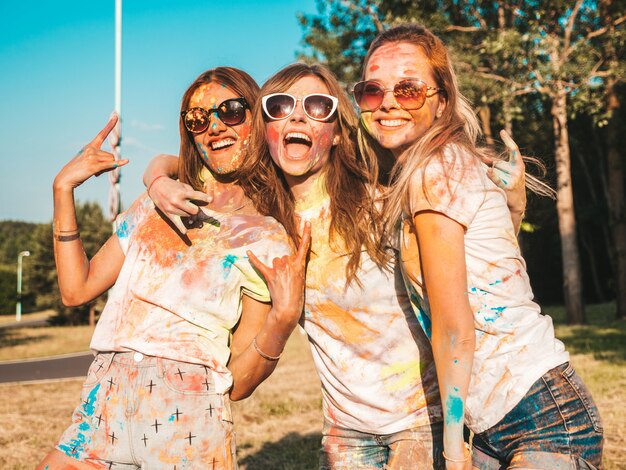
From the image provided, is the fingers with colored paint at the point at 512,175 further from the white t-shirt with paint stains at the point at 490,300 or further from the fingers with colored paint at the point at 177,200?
the fingers with colored paint at the point at 177,200

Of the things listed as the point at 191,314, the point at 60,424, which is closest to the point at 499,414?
the point at 191,314

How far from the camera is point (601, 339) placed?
13.1 metres

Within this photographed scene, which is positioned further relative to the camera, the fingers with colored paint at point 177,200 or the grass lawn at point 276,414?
the grass lawn at point 276,414

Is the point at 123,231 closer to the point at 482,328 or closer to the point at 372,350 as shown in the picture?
the point at 372,350

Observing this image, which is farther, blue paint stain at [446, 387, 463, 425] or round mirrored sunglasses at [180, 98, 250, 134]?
round mirrored sunglasses at [180, 98, 250, 134]

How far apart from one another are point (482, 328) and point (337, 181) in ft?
3.30

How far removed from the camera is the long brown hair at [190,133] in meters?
2.82

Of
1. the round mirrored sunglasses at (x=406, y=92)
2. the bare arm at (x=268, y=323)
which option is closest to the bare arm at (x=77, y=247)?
the bare arm at (x=268, y=323)

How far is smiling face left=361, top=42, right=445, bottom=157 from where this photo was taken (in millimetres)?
2393

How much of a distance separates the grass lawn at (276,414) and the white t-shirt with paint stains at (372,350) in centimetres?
313

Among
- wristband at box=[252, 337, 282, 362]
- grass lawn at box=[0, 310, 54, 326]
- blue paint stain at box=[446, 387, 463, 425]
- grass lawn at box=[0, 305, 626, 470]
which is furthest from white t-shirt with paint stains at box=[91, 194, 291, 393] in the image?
grass lawn at box=[0, 310, 54, 326]

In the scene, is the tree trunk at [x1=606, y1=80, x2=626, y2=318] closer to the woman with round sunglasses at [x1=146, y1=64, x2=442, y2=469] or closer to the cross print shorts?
the woman with round sunglasses at [x1=146, y1=64, x2=442, y2=469]

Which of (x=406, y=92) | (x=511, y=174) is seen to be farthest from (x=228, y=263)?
(x=511, y=174)

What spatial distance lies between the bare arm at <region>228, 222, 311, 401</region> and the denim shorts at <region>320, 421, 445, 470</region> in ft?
1.45
